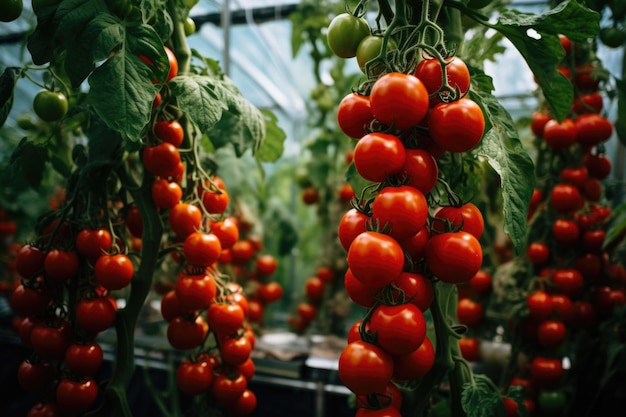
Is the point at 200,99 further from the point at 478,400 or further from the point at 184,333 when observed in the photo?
the point at 478,400

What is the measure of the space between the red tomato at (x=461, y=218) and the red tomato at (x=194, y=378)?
49 cm

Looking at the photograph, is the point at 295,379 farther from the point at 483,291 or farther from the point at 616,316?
the point at 616,316

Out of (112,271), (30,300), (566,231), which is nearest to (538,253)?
(566,231)

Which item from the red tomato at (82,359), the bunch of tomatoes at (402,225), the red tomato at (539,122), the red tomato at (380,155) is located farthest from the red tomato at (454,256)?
the red tomato at (539,122)

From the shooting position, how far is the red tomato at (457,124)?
51cm

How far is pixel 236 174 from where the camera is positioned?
1533 millimetres

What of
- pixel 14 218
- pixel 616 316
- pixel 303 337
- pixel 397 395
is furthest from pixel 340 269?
pixel 14 218

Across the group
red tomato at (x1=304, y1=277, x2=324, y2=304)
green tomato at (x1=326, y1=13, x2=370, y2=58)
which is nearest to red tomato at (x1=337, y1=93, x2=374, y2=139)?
green tomato at (x1=326, y1=13, x2=370, y2=58)

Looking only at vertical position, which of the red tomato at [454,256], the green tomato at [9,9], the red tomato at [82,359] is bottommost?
the red tomato at [82,359]

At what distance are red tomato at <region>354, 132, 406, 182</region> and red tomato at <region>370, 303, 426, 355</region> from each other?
0.50ft

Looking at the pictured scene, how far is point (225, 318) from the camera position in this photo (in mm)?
807

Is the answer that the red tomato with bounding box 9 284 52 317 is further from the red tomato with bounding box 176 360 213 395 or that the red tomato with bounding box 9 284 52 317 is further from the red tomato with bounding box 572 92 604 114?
the red tomato with bounding box 572 92 604 114

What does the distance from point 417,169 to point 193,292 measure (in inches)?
17.3

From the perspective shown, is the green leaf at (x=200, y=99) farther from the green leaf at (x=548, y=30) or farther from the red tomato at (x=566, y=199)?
the red tomato at (x=566, y=199)
